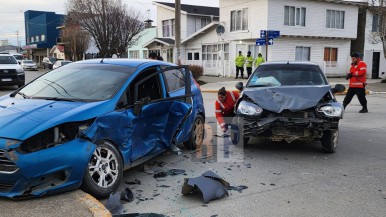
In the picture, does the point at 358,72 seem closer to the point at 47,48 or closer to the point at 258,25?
the point at 258,25

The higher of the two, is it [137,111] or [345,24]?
[345,24]

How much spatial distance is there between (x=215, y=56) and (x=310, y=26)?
787 centimetres

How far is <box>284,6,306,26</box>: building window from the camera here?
2669 centimetres

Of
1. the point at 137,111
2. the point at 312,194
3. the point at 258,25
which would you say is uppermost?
the point at 258,25

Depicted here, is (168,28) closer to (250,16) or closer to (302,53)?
(250,16)

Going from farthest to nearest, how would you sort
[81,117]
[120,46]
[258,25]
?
[120,46] → [258,25] → [81,117]

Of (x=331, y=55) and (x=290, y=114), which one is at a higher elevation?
(x=331, y=55)

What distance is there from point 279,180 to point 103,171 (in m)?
2.34

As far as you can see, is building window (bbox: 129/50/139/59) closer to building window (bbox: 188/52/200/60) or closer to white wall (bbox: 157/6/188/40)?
white wall (bbox: 157/6/188/40)

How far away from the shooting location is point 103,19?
115 feet

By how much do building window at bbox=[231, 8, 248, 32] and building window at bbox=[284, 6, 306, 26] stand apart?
2799 millimetres

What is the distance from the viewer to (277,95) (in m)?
Result: 6.50

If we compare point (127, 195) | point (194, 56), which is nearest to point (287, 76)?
point (127, 195)

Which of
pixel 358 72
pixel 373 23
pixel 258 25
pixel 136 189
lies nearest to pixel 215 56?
pixel 258 25
